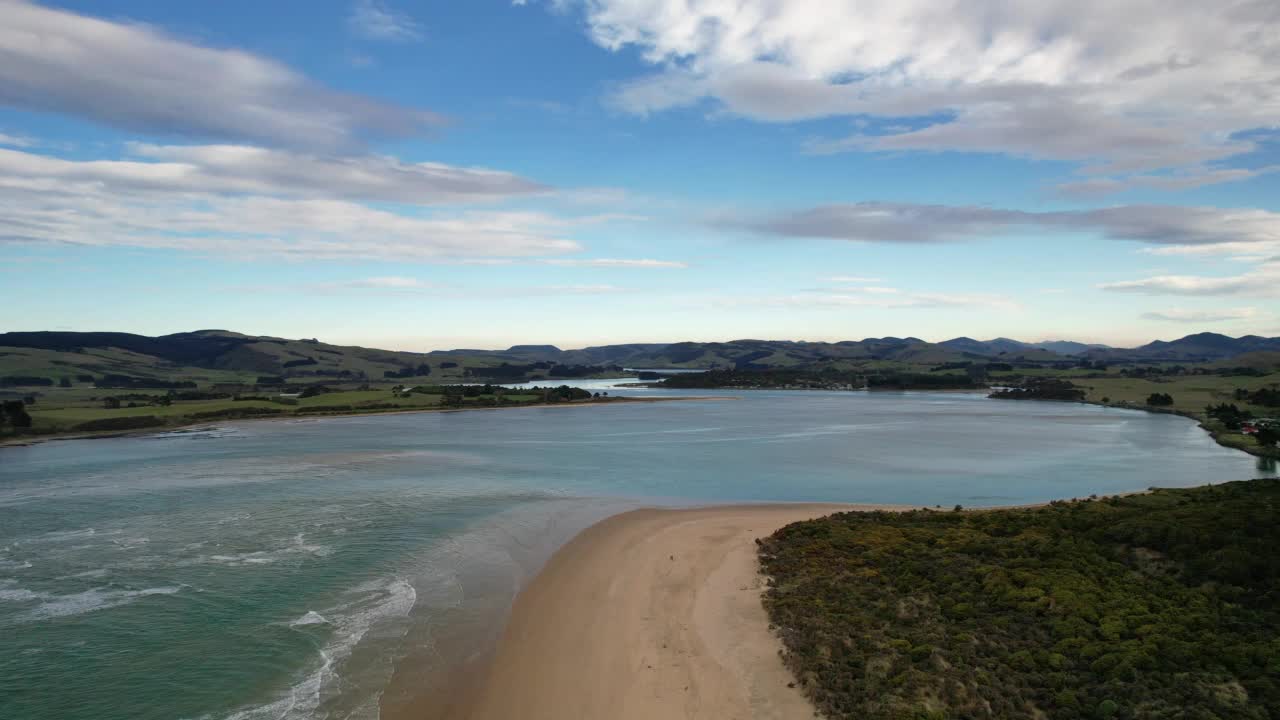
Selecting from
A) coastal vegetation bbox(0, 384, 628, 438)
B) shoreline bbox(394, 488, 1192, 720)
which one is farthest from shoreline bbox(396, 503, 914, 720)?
coastal vegetation bbox(0, 384, 628, 438)

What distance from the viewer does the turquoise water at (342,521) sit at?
51.1 feet

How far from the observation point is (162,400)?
313 ft

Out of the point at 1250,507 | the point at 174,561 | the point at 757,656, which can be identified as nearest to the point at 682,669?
the point at 757,656

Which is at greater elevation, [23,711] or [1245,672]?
[1245,672]

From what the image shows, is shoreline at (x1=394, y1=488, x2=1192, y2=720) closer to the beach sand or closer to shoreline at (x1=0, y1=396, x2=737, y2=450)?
the beach sand

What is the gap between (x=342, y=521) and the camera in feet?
101

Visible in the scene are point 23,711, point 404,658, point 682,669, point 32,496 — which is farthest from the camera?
point 32,496

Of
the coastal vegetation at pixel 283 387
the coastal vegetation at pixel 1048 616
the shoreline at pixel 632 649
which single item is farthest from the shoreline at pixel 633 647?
the coastal vegetation at pixel 283 387

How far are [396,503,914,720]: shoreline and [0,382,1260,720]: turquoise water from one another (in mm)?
1082

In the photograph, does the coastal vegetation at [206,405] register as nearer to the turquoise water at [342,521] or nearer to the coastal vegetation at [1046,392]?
the turquoise water at [342,521]

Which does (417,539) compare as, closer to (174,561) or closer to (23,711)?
(174,561)

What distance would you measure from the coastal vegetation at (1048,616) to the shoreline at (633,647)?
36.6 inches

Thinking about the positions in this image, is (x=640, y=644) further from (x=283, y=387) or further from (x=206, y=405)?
(x=283, y=387)

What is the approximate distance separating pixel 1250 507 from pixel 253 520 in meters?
37.9
